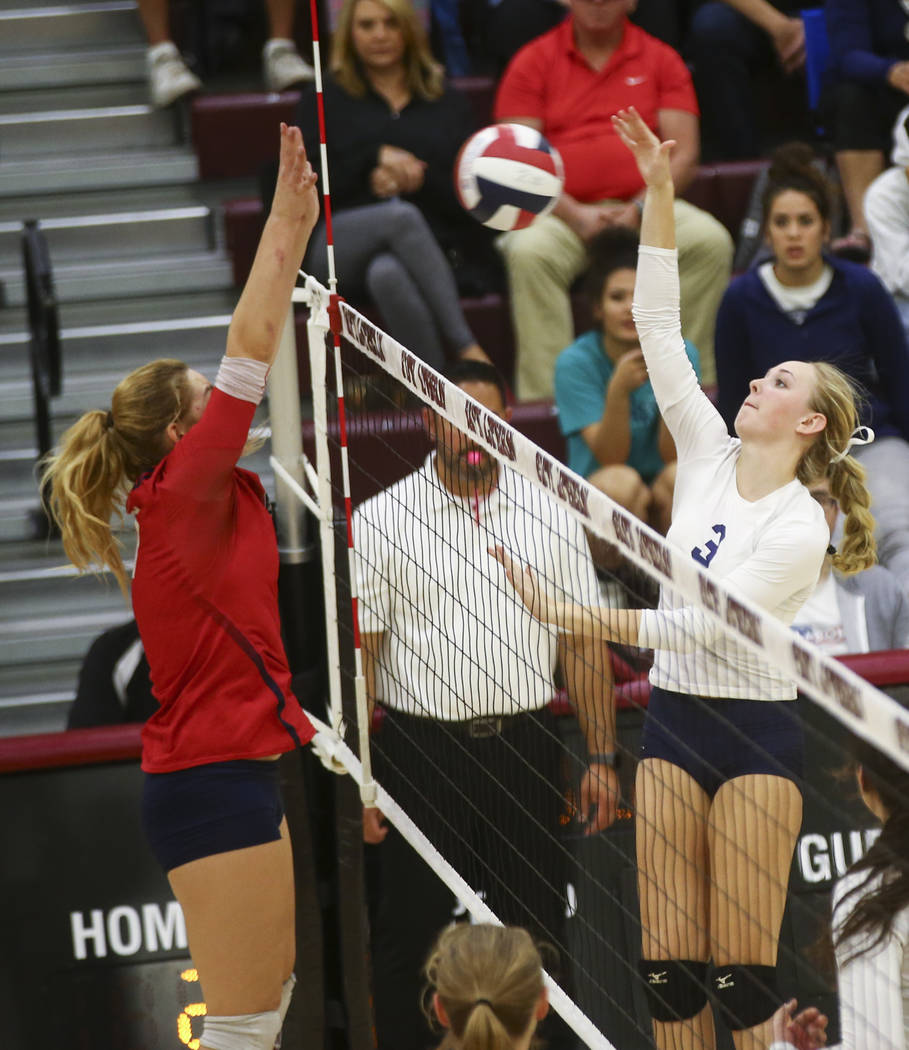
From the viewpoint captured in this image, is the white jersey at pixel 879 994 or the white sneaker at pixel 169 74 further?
the white sneaker at pixel 169 74

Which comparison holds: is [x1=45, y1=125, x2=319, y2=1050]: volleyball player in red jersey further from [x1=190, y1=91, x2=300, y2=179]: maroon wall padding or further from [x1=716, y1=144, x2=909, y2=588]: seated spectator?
[x1=190, y1=91, x2=300, y2=179]: maroon wall padding

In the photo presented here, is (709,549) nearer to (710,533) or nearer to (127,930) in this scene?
(710,533)

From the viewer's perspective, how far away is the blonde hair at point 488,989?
2451 mm

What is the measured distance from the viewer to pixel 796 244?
5.34m

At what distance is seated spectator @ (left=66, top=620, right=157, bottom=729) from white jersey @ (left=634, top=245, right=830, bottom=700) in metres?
1.89

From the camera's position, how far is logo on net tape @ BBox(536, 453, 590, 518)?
3.02 m

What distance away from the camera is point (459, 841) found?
404 centimetres

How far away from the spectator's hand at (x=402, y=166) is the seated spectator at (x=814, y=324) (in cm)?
150

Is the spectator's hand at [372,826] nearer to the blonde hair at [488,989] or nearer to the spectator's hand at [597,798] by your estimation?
the spectator's hand at [597,798]

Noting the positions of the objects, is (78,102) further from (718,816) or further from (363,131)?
(718,816)

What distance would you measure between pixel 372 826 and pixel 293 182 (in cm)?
196

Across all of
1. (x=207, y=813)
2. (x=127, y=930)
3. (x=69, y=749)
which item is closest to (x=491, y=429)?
(x=207, y=813)

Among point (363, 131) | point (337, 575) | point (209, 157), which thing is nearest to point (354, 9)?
point (363, 131)

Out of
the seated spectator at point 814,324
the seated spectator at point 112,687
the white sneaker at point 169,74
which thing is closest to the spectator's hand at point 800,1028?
the seated spectator at point 112,687
